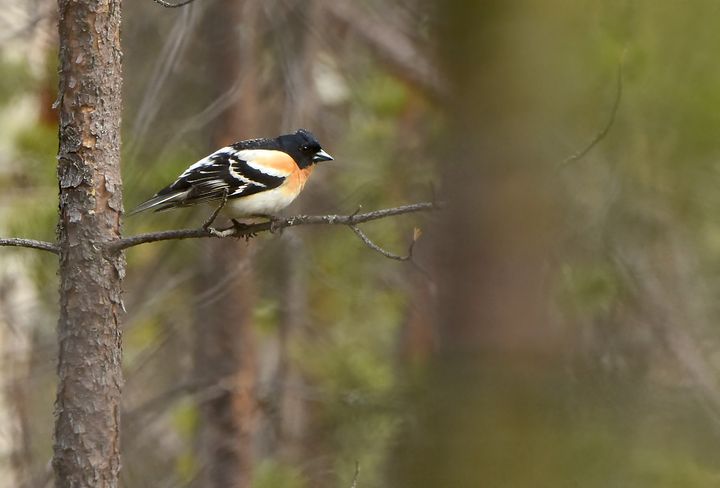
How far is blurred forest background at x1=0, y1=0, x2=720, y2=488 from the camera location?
2334 millimetres

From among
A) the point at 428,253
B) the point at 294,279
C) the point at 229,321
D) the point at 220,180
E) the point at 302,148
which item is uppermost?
the point at 302,148

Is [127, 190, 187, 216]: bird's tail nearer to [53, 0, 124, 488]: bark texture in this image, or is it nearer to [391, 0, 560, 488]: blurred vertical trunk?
[53, 0, 124, 488]: bark texture

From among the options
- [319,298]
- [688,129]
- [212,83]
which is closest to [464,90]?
[688,129]

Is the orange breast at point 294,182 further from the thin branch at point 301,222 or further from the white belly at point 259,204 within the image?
the thin branch at point 301,222

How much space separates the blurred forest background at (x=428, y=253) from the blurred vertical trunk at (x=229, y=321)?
0.02m

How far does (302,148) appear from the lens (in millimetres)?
5855

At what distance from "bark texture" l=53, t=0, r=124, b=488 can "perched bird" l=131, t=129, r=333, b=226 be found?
74 centimetres

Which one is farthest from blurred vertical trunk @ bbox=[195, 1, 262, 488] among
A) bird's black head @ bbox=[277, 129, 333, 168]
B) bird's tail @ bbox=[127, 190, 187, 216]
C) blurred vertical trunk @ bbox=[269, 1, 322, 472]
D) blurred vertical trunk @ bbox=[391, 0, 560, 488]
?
blurred vertical trunk @ bbox=[391, 0, 560, 488]

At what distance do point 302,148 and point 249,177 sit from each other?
0.61m

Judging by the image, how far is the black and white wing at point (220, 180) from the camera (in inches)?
194

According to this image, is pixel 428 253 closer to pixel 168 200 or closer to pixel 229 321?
pixel 168 200

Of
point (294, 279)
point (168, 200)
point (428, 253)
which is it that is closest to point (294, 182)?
point (168, 200)

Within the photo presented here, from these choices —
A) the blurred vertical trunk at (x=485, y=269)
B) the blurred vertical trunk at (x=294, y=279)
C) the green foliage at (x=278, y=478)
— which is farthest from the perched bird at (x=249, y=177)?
the green foliage at (x=278, y=478)

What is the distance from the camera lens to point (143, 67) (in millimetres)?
9148
